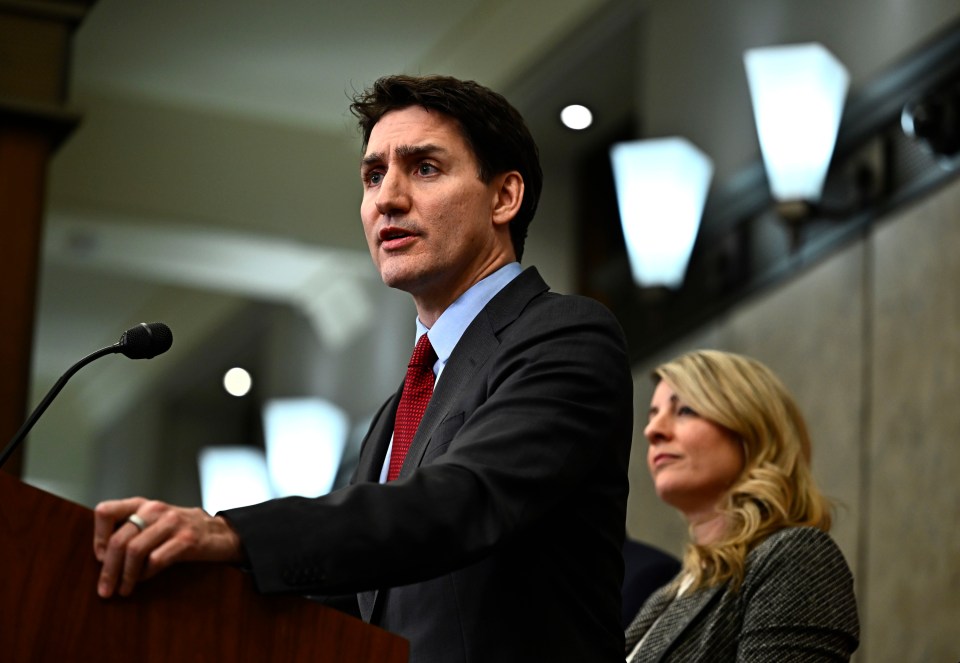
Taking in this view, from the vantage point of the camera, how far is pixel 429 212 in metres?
2.35

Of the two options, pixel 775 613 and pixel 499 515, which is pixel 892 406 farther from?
pixel 499 515

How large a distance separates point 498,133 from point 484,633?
854 millimetres

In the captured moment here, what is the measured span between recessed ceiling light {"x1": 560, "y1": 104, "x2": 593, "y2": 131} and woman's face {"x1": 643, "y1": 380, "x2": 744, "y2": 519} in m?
4.84

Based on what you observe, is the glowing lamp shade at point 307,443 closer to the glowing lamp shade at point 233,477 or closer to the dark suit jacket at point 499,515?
the glowing lamp shade at point 233,477

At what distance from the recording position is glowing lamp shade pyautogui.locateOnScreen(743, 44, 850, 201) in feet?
17.5

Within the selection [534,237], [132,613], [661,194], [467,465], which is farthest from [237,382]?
[132,613]

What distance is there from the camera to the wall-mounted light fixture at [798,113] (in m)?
5.35

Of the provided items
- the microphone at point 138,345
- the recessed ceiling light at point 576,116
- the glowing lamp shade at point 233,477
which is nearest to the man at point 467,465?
the microphone at point 138,345

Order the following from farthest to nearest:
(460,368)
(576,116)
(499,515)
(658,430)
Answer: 1. (576,116)
2. (658,430)
3. (460,368)
4. (499,515)

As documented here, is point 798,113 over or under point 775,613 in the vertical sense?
over

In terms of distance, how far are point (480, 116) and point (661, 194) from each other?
12.3 feet

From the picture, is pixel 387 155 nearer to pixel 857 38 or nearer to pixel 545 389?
pixel 545 389

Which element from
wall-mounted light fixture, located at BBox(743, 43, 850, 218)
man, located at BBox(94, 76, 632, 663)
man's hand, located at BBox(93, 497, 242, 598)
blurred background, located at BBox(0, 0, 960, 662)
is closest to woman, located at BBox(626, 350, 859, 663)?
blurred background, located at BBox(0, 0, 960, 662)

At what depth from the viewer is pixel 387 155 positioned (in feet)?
7.89
